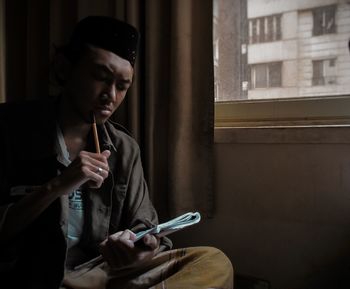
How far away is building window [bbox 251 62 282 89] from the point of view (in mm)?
1421

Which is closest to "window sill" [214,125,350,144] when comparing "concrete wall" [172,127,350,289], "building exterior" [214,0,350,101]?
"concrete wall" [172,127,350,289]

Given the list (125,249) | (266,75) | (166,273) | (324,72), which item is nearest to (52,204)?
(125,249)

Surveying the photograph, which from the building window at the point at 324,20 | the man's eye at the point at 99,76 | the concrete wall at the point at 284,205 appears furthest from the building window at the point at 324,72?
the man's eye at the point at 99,76

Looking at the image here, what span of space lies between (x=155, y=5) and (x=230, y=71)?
0.38 meters

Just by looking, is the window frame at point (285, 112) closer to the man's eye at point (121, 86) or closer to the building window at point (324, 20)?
the building window at point (324, 20)

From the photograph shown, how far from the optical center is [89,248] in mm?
1151

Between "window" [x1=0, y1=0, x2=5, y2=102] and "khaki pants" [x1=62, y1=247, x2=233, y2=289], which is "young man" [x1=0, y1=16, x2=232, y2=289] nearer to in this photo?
"khaki pants" [x1=62, y1=247, x2=233, y2=289]

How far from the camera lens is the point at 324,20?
4.40 feet

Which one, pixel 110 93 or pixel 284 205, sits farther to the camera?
pixel 284 205

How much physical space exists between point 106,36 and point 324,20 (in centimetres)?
78

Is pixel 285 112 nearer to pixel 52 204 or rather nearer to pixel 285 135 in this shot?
pixel 285 135

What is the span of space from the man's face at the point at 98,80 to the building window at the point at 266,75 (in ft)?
1.83

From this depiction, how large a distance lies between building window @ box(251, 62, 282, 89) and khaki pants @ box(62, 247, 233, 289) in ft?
2.22

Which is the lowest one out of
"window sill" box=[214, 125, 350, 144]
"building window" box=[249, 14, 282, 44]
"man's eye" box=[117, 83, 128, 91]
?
"window sill" box=[214, 125, 350, 144]
